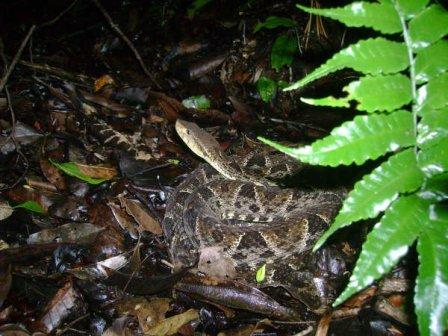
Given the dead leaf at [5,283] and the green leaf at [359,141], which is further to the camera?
the dead leaf at [5,283]

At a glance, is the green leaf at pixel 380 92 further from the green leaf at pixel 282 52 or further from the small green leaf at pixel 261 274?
the green leaf at pixel 282 52

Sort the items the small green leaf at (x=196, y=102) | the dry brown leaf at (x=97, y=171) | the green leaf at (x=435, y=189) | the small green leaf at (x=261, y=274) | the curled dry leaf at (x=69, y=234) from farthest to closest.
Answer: the small green leaf at (x=196, y=102) → the dry brown leaf at (x=97, y=171) → the small green leaf at (x=261, y=274) → the curled dry leaf at (x=69, y=234) → the green leaf at (x=435, y=189)

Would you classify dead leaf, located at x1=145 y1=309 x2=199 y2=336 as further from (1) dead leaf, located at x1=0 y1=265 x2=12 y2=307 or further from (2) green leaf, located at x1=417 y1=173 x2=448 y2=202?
(2) green leaf, located at x1=417 y1=173 x2=448 y2=202

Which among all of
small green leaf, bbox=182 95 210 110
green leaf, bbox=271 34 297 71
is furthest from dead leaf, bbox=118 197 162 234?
green leaf, bbox=271 34 297 71

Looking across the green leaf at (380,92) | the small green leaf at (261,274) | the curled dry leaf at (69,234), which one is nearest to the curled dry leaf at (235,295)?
the small green leaf at (261,274)

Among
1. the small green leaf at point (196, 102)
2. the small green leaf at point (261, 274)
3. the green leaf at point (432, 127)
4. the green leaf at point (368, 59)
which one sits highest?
the green leaf at point (368, 59)

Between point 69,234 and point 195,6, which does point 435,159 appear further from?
point 195,6
